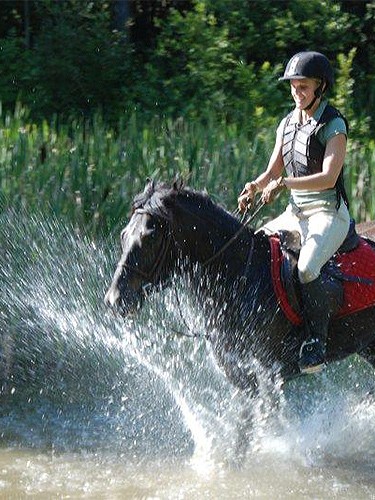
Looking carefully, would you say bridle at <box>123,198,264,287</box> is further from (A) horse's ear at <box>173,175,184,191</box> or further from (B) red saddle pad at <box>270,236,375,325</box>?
(B) red saddle pad at <box>270,236,375,325</box>

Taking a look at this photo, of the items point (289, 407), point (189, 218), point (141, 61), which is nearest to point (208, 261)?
point (189, 218)

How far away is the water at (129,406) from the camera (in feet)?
20.8

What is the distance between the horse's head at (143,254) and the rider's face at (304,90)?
0.94m

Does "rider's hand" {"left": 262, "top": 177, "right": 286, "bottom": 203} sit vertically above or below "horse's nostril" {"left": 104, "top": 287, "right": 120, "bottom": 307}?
above

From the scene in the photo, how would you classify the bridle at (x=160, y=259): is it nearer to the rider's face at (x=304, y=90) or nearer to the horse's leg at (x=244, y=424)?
the horse's leg at (x=244, y=424)

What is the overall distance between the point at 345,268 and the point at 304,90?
100cm

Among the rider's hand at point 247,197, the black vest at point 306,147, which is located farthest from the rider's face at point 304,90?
the rider's hand at point 247,197

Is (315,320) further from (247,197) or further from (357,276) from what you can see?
(247,197)

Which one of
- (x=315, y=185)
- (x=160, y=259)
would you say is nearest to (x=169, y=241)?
(x=160, y=259)

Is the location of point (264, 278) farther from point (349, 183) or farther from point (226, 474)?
point (349, 183)

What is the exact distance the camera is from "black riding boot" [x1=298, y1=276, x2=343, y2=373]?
6.24 meters

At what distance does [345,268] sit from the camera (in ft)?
21.2

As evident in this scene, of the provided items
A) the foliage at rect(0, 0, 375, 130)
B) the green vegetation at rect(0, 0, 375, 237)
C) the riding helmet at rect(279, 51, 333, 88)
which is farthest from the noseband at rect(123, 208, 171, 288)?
the foliage at rect(0, 0, 375, 130)

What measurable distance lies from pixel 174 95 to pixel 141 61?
1.92 meters
